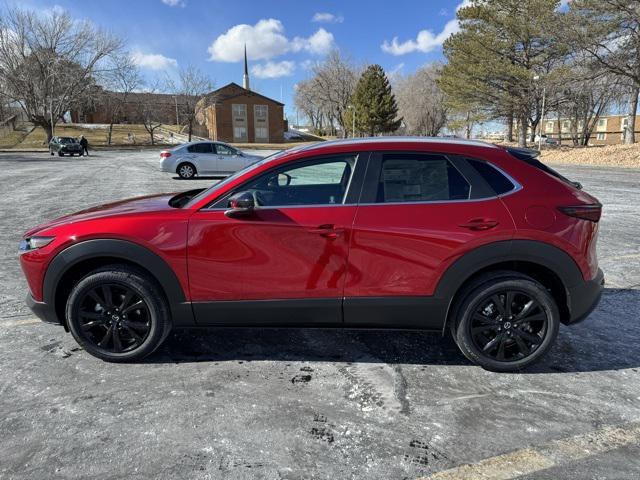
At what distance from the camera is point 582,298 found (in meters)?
3.05

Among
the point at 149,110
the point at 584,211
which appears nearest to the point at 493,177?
the point at 584,211

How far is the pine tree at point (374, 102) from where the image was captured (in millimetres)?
63375

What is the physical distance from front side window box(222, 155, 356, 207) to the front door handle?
0.65 feet

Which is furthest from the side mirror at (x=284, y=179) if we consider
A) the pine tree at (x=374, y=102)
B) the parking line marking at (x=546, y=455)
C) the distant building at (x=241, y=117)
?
the distant building at (x=241, y=117)

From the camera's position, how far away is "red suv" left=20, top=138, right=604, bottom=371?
294cm

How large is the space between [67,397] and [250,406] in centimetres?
122

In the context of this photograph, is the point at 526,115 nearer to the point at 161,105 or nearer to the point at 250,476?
the point at 250,476

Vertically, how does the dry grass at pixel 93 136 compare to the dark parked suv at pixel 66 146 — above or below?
above

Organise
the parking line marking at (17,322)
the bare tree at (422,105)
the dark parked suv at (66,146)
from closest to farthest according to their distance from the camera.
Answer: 1. the parking line marking at (17,322)
2. the dark parked suv at (66,146)
3. the bare tree at (422,105)

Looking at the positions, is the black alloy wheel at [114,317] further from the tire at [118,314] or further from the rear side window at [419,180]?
the rear side window at [419,180]

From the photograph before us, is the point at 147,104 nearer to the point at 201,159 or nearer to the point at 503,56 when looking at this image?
the point at 503,56

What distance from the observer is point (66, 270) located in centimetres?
307

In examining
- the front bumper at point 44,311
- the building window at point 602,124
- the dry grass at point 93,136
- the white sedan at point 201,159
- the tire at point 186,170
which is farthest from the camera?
the building window at point 602,124

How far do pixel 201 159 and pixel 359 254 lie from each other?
48.0ft
